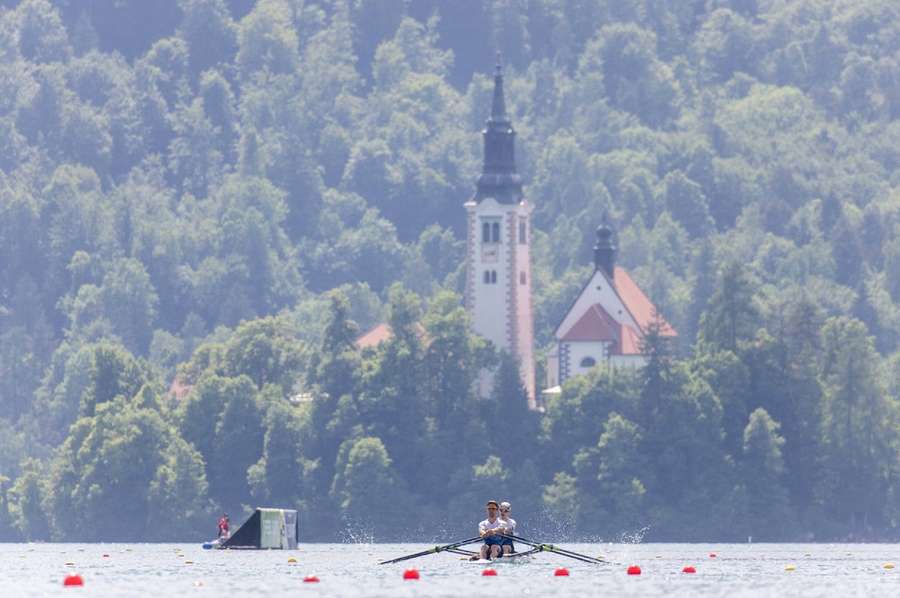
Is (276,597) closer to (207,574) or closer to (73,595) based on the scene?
(73,595)

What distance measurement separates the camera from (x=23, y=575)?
12669cm

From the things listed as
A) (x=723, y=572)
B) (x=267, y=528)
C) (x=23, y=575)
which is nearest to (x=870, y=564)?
(x=723, y=572)

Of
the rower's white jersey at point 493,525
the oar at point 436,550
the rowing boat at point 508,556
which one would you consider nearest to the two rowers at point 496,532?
the rower's white jersey at point 493,525

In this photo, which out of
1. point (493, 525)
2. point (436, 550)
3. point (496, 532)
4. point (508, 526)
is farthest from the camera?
point (493, 525)

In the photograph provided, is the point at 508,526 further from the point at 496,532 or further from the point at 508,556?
the point at 508,556

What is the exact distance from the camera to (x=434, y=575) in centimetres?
12000

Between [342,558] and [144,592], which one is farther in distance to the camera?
[342,558]

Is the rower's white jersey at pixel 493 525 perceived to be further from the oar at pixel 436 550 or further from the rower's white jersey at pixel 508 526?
the oar at pixel 436 550

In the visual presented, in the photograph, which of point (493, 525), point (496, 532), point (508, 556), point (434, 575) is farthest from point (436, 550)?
point (508, 556)

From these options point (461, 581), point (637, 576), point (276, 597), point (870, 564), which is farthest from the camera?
point (870, 564)

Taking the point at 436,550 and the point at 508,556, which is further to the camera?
the point at 508,556

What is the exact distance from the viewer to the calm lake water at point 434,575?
113m

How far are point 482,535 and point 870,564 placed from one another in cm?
2855

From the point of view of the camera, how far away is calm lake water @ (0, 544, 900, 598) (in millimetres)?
112812
